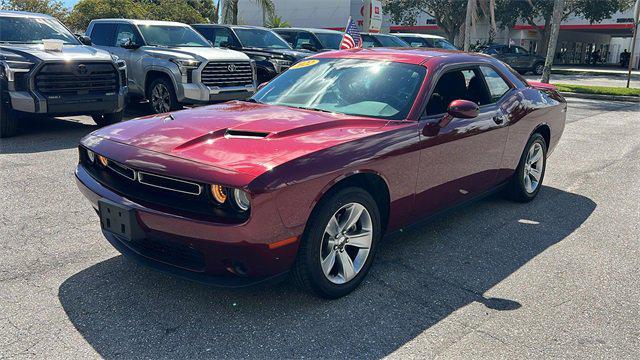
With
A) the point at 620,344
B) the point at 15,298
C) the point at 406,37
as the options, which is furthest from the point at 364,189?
the point at 406,37

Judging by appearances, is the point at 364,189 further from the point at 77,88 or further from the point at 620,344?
the point at 77,88

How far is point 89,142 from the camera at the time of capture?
3.56 meters

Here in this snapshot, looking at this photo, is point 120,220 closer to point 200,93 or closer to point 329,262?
point 329,262

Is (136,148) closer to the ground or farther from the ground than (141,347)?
farther from the ground

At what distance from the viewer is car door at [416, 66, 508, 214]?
154 inches

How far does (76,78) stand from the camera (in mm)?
7934

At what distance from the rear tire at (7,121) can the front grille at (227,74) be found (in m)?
3.10

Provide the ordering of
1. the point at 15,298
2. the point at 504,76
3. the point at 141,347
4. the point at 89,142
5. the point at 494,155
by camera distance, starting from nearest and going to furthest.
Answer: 1. the point at 141,347
2. the point at 15,298
3. the point at 89,142
4. the point at 494,155
5. the point at 504,76

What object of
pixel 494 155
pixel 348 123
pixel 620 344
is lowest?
pixel 620 344

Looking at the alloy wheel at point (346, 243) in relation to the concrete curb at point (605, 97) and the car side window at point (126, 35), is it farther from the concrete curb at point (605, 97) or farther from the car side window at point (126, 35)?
the concrete curb at point (605, 97)

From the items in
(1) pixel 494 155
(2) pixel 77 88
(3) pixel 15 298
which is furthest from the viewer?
(2) pixel 77 88

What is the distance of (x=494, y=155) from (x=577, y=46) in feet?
182

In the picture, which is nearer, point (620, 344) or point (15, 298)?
point (620, 344)

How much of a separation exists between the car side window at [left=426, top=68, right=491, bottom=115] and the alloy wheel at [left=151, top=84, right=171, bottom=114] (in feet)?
21.4
